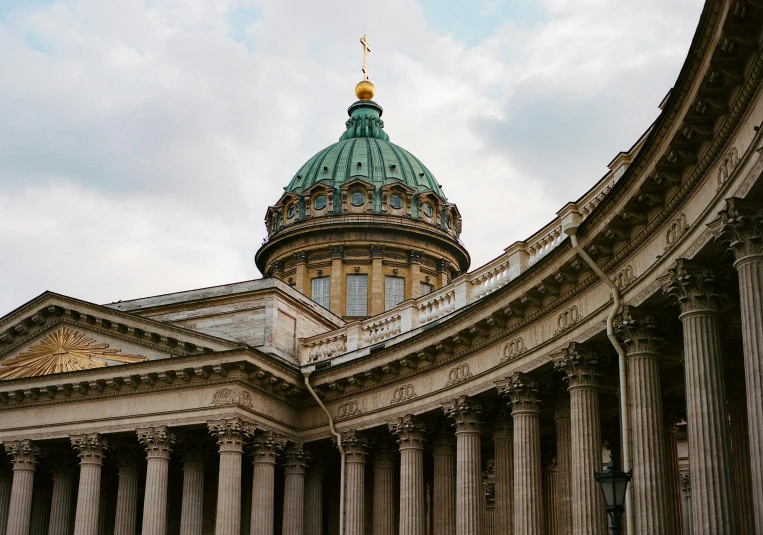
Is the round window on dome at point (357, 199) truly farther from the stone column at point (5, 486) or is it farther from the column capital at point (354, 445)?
the column capital at point (354, 445)

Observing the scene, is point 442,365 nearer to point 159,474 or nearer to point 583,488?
point 583,488

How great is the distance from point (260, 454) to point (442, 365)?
27.0ft

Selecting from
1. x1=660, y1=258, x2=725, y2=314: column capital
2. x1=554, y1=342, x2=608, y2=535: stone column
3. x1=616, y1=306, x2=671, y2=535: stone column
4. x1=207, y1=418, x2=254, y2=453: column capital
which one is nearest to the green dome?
x1=207, y1=418, x2=254, y2=453: column capital

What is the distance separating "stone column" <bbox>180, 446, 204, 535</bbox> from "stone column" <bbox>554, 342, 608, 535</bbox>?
16.4m

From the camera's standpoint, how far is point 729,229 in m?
19.6

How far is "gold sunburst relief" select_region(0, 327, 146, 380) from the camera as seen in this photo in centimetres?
4119

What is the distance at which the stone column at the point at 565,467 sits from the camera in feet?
98.2

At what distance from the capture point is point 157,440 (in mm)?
38656

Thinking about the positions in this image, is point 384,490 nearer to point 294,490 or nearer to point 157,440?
point 294,490

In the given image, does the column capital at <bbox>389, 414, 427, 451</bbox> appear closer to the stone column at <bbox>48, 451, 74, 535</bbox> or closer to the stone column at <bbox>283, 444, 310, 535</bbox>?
the stone column at <bbox>283, 444, 310, 535</bbox>

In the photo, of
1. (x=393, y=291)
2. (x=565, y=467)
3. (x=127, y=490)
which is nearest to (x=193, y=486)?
(x=127, y=490)

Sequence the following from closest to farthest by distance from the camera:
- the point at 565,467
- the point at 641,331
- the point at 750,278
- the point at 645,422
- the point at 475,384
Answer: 1. the point at 750,278
2. the point at 645,422
3. the point at 641,331
4. the point at 565,467
5. the point at 475,384

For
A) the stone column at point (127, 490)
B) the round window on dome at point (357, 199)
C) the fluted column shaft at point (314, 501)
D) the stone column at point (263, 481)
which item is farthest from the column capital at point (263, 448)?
the round window on dome at point (357, 199)

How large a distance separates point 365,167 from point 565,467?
125 ft
